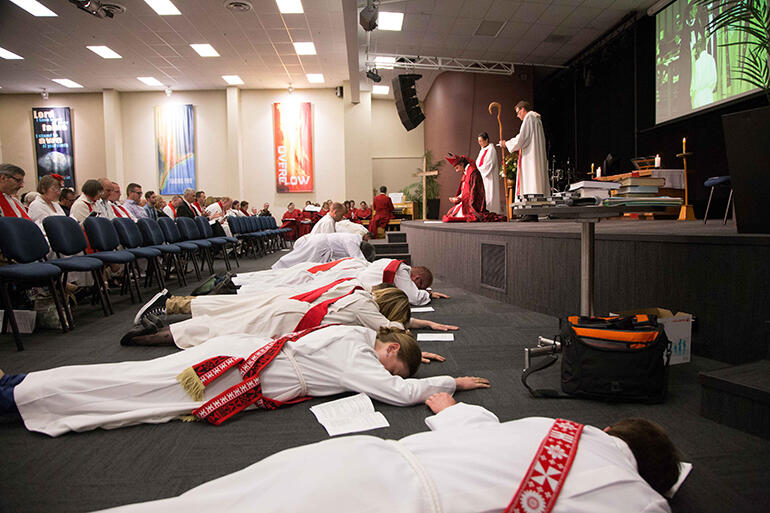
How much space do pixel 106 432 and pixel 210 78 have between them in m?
12.3

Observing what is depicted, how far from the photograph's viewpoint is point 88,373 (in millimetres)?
1693

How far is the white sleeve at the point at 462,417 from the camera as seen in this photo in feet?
3.59

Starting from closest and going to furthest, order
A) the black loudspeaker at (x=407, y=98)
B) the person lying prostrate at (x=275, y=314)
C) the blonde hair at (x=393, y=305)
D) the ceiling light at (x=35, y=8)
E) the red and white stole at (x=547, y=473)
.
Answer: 1. the red and white stole at (x=547, y=473)
2. the person lying prostrate at (x=275, y=314)
3. the blonde hair at (x=393, y=305)
4. the ceiling light at (x=35, y=8)
5. the black loudspeaker at (x=407, y=98)

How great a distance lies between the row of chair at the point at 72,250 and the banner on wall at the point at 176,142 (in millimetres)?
8000

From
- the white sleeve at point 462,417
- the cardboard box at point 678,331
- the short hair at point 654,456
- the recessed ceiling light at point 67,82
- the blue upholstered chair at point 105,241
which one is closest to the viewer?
the short hair at point 654,456

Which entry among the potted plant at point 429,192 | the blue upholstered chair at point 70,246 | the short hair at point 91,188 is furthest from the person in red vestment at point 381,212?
the blue upholstered chair at point 70,246

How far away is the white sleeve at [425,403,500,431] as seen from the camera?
109 centimetres

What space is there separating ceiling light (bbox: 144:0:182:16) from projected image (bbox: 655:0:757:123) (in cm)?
843

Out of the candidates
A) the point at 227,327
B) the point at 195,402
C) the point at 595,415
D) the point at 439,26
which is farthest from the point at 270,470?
the point at 439,26

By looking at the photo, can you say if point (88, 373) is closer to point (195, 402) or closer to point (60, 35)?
point (195, 402)

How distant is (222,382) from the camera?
1.77 metres

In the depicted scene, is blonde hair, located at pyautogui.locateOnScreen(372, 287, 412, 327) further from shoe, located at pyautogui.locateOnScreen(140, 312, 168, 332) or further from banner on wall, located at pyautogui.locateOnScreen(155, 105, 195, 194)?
banner on wall, located at pyautogui.locateOnScreen(155, 105, 195, 194)

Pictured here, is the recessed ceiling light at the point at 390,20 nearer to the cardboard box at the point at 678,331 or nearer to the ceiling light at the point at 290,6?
the ceiling light at the point at 290,6

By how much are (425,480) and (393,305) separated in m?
1.93
